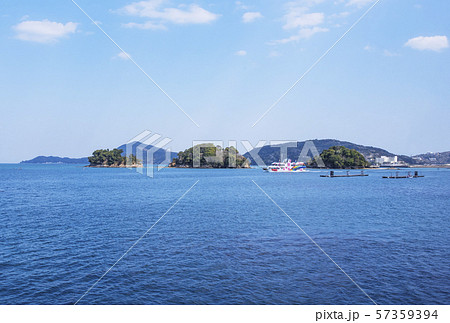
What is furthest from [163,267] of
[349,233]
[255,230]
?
[349,233]

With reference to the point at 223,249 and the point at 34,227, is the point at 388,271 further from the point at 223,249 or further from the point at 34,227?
the point at 34,227

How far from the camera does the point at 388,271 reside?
62.7 feet

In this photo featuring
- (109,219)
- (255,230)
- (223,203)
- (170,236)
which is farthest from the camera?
(223,203)

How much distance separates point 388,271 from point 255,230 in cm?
1299

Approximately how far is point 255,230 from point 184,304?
16.1 metres

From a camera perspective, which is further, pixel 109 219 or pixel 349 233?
pixel 109 219

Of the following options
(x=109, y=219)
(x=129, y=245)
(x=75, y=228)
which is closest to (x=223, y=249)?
(x=129, y=245)

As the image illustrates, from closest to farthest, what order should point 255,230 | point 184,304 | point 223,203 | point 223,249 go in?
point 184,304, point 223,249, point 255,230, point 223,203

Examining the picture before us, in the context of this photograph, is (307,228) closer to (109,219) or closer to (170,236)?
(170,236)

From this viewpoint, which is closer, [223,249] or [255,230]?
[223,249]
